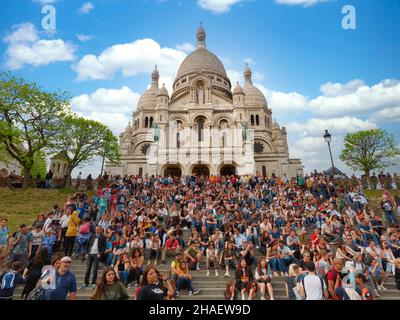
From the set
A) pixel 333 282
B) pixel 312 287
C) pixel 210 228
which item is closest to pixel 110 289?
pixel 312 287

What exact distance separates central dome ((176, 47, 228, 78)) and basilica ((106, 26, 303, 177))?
12.0m

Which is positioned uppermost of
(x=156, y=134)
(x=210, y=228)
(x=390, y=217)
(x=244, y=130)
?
(x=244, y=130)

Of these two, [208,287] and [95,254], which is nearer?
[95,254]

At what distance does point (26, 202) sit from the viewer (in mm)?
17000

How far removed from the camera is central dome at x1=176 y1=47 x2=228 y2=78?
48875 mm

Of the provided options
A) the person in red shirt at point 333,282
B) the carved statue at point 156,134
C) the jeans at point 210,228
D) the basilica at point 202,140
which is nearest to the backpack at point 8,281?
the jeans at point 210,228

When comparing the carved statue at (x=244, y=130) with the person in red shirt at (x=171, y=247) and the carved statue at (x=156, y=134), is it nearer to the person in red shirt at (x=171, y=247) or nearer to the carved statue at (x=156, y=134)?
the carved statue at (x=156, y=134)

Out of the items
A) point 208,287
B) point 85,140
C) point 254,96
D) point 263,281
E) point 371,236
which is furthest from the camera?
point 254,96

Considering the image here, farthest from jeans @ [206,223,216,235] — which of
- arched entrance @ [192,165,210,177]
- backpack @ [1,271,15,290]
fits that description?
arched entrance @ [192,165,210,177]

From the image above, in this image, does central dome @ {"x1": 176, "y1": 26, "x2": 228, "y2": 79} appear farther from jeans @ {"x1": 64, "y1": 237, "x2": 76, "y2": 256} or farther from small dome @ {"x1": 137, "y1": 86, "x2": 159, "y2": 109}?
jeans @ {"x1": 64, "y1": 237, "x2": 76, "y2": 256}

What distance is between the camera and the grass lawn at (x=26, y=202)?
46.2 feet

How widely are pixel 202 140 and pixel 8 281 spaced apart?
2874 cm

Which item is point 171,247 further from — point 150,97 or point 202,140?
point 150,97

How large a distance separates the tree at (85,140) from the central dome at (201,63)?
90.7 ft
